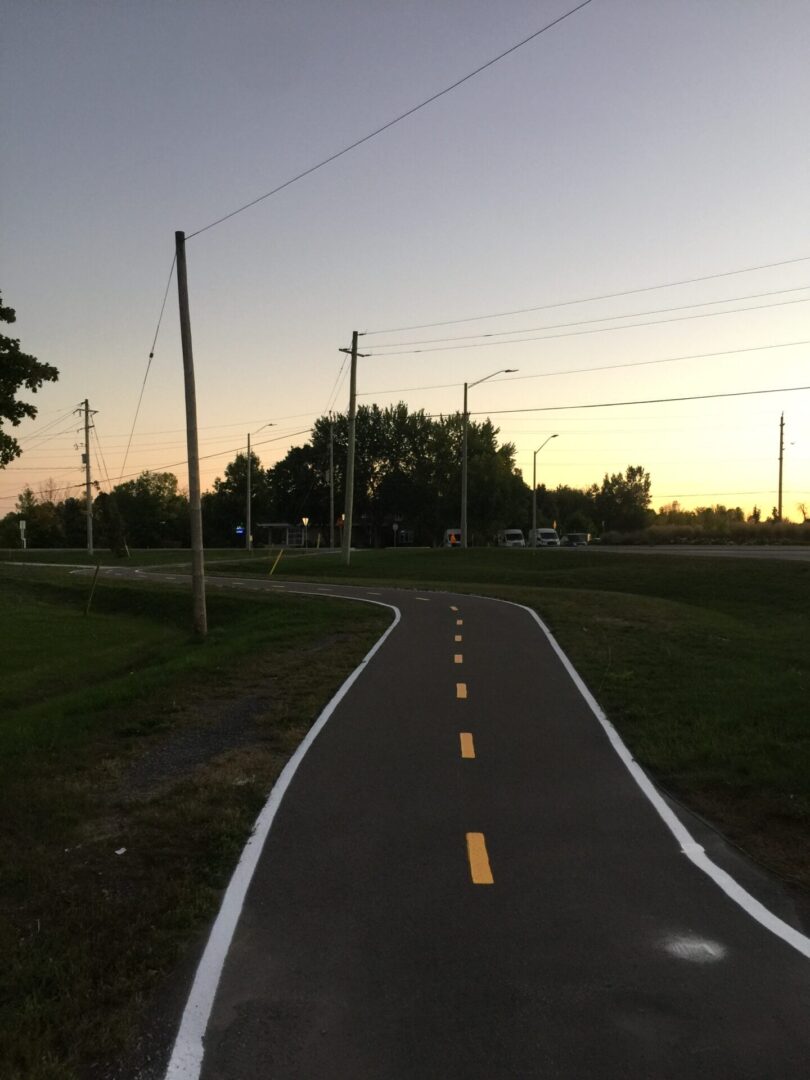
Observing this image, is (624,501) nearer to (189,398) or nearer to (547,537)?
(547,537)

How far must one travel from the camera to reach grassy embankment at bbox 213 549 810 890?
7.55 m

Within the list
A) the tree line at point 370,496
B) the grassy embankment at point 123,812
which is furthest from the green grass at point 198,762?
the tree line at point 370,496

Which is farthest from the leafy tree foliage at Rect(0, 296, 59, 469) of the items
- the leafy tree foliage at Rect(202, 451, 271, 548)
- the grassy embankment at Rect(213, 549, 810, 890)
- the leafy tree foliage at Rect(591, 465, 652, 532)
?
the leafy tree foliage at Rect(591, 465, 652, 532)

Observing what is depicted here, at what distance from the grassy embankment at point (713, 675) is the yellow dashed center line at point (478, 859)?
2.00 meters

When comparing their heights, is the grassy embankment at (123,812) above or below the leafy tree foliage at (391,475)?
below

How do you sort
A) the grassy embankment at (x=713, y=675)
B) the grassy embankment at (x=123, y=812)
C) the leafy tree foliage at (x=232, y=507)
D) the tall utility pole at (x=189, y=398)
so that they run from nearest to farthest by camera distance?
1. the grassy embankment at (x=123, y=812)
2. the grassy embankment at (x=713, y=675)
3. the tall utility pole at (x=189, y=398)
4. the leafy tree foliage at (x=232, y=507)

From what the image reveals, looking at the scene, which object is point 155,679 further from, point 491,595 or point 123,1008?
point 491,595

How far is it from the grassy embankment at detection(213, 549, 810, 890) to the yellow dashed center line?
200 cm

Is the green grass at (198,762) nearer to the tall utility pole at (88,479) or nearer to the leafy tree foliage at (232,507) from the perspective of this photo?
the tall utility pole at (88,479)

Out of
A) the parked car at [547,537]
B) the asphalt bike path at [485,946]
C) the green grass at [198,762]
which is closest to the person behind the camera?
the asphalt bike path at [485,946]

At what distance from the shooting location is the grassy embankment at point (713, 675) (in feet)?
24.8

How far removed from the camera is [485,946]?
4.73 m

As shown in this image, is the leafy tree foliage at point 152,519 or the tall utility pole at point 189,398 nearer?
the tall utility pole at point 189,398

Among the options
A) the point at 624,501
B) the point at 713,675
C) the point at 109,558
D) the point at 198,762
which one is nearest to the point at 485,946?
the point at 198,762
